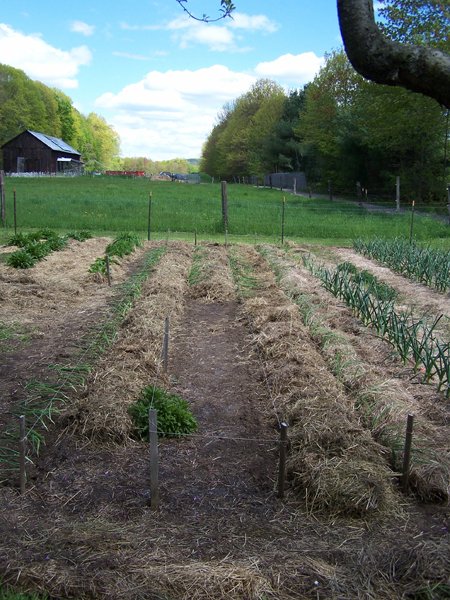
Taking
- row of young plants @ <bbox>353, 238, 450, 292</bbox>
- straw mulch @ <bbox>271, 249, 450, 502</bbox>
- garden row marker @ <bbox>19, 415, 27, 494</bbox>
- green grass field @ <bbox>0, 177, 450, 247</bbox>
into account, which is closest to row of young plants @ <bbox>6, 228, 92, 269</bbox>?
green grass field @ <bbox>0, 177, 450, 247</bbox>

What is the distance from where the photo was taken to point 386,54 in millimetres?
3277

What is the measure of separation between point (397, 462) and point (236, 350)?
3.12m

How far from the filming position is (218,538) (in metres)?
3.45

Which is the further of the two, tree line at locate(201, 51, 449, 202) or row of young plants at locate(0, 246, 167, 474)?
tree line at locate(201, 51, 449, 202)

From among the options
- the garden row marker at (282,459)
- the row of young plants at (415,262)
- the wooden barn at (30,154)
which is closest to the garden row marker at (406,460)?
the garden row marker at (282,459)

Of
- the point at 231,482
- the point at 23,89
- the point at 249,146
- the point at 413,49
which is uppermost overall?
the point at 23,89

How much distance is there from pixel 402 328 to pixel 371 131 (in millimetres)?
30100

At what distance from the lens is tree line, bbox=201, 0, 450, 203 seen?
2853 cm

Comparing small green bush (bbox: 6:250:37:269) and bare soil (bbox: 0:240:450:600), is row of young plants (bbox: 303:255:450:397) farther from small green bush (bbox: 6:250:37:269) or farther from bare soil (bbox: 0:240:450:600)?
small green bush (bbox: 6:250:37:269)

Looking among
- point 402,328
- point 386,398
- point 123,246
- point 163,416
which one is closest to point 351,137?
point 123,246

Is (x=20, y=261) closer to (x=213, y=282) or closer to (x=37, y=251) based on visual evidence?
(x=37, y=251)

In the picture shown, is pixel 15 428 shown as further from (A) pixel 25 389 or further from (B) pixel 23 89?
(B) pixel 23 89

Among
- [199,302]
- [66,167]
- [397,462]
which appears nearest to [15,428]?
[397,462]

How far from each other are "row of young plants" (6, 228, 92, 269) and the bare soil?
4888 mm
